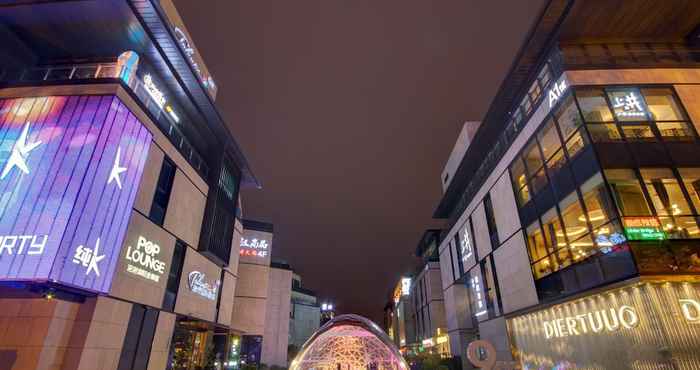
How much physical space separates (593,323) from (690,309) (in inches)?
152

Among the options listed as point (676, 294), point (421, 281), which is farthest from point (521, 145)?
point (421, 281)

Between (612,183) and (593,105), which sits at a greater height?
(593,105)

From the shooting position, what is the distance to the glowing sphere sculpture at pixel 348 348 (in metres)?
13.8

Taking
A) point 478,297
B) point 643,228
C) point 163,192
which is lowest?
point 478,297

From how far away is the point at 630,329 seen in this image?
1298 cm

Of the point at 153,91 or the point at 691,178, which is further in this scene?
the point at 153,91

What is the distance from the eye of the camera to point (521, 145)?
22422 millimetres

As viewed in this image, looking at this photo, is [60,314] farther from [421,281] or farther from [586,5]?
[421,281]

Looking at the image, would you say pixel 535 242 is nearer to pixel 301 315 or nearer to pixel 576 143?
pixel 576 143

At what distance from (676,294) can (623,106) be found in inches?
366

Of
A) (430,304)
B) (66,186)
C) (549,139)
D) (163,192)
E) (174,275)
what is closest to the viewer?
(66,186)

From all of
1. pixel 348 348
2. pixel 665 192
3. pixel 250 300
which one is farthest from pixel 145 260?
pixel 665 192

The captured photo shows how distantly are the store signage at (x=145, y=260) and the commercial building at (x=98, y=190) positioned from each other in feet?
0.28

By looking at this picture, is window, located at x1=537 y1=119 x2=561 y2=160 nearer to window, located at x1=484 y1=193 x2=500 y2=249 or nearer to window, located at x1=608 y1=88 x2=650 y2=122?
window, located at x1=608 y1=88 x2=650 y2=122
